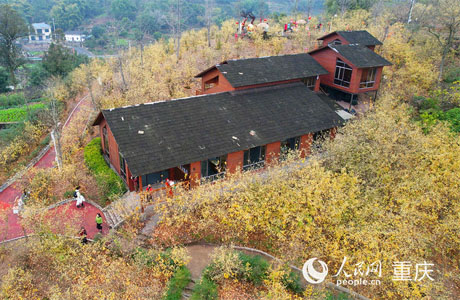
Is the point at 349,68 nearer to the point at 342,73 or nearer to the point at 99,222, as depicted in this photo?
the point at 342,73

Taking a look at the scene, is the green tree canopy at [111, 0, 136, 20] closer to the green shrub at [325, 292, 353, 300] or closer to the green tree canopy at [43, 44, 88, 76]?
the green tree canopy at [43, 44, 88, 76]

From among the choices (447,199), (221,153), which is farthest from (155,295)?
(447,199)

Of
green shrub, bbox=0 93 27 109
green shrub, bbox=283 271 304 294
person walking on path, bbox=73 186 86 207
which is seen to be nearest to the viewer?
green shrub, bbox=283 271 304 294

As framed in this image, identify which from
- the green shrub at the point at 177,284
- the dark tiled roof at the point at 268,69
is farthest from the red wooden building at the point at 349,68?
the green shrub at the point at 177,284

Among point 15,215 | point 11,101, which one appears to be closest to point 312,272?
point 15,215

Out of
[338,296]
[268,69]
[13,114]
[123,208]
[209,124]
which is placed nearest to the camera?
[338,296]

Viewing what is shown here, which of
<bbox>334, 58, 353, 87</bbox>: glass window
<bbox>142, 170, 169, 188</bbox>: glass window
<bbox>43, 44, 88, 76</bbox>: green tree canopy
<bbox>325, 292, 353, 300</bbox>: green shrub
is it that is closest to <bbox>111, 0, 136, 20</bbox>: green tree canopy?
<bbox>43, 44, 88, 76</bbox>: green tree canopy

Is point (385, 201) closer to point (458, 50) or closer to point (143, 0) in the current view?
point (458, 50)
